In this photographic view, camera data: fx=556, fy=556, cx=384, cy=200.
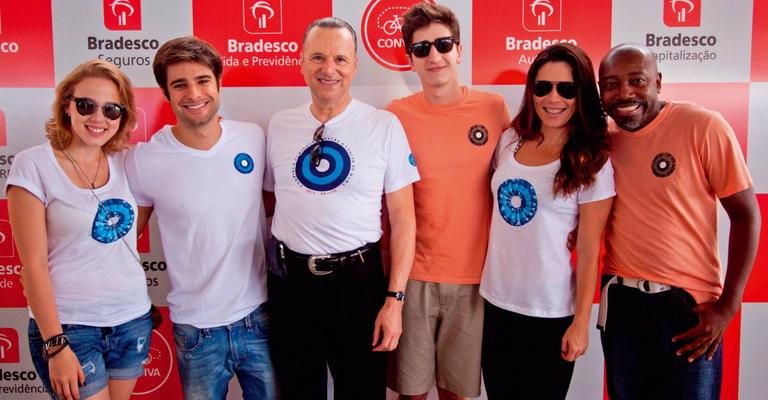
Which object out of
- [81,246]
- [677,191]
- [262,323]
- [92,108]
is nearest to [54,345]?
[81,246]

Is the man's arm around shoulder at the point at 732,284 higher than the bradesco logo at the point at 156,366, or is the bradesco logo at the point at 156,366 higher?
the man's arm around shoulder at the point at 732,284

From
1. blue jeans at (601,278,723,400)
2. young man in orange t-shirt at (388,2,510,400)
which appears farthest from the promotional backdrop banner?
blue jeans at (601,278,723,400)

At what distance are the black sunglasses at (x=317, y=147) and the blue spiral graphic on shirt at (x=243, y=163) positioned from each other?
0.24 m

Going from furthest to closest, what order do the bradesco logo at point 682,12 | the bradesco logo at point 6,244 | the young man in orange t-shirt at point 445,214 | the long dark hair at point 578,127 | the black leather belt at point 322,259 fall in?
the bradesco logo at point 6,244 < the bradesco logo at point 682,12 < the young man in orange t-shirt at point 445,214 < the black leather belt at point 322,259 < the long dark hair at point 578,127

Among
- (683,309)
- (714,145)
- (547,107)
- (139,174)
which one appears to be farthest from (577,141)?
(139,174)

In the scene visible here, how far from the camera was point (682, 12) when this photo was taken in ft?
8.22

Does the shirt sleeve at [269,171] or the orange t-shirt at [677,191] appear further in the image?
the shirt sleeve at [269,171]

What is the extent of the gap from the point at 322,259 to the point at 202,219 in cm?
44

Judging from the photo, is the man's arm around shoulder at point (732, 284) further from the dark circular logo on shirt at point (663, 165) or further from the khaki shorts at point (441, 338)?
the khaki shorts at point (441, 338)

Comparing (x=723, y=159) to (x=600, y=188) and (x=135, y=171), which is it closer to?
(x=600, y=188)

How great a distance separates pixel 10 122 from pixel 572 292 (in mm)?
2565

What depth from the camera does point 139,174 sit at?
6.45 ft

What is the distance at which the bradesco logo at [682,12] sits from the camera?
251cm

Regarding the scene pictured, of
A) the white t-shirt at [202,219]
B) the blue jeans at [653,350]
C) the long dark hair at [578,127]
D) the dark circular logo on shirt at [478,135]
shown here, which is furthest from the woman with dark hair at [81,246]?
the blue jeans at [653,350]
